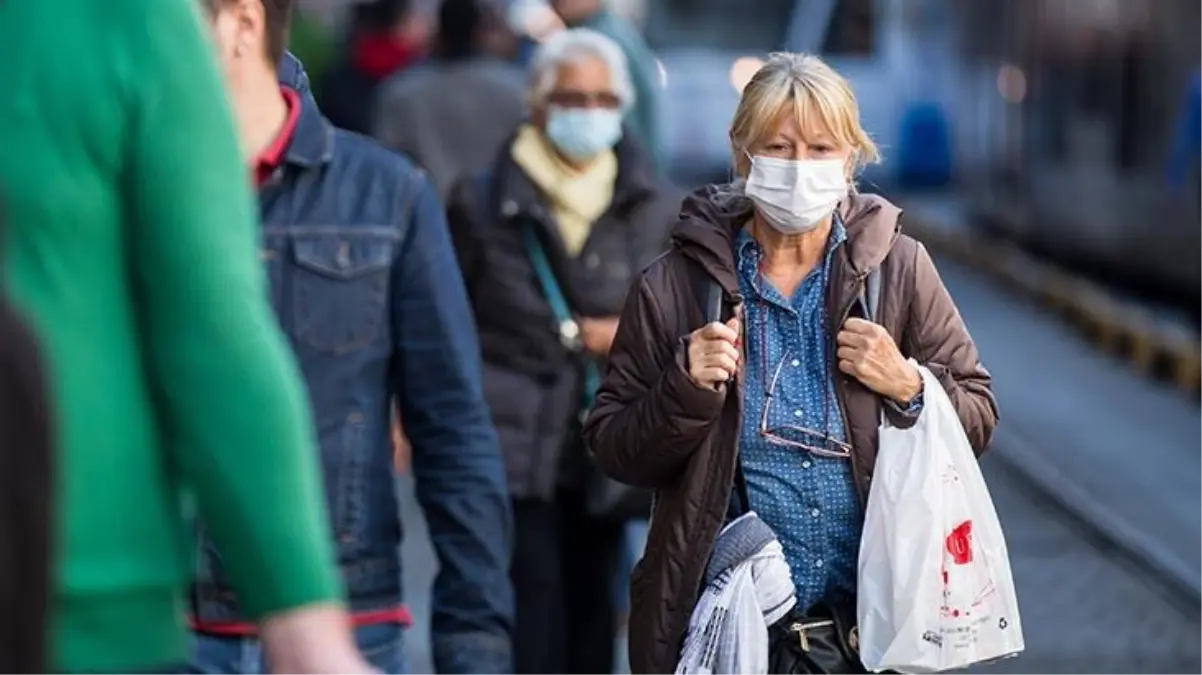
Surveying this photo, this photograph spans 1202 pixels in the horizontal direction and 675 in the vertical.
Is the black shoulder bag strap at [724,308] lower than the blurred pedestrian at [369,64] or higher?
higher

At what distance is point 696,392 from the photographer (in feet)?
13.6

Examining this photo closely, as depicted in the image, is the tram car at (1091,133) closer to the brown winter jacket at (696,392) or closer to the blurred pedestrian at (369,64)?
the blurred pedestrian at (369,64)

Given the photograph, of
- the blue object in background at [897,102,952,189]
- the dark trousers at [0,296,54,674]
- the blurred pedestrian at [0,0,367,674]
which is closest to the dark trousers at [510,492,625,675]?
the blurred pedestrian at [0,0,367,674]

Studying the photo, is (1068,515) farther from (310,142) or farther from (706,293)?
(310,142)

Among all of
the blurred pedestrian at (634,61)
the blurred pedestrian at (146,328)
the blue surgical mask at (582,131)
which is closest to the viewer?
the blurred pedestrian at (146,328)

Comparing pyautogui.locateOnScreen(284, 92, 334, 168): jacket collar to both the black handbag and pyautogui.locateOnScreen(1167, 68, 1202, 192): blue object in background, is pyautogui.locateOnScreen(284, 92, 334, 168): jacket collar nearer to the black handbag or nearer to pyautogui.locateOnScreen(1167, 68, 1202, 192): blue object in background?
the black handbag

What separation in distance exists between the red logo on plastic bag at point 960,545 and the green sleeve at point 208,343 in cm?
207

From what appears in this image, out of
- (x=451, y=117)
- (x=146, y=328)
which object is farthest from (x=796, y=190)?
(x=451, y=117)

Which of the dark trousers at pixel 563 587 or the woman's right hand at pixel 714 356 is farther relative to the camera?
the dark trousers at pixel 563 587

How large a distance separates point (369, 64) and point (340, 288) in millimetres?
11947

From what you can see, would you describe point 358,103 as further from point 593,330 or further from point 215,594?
point 215,594

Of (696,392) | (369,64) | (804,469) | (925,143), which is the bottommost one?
(925,143)

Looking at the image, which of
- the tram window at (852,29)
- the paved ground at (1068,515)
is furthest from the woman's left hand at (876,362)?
the tram window at (852,29)

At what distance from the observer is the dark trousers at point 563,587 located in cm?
614
